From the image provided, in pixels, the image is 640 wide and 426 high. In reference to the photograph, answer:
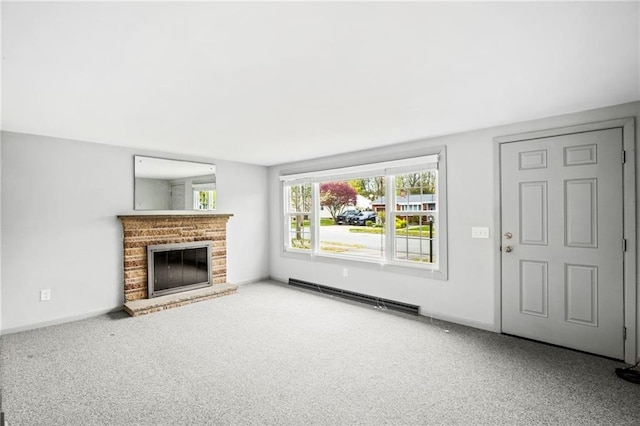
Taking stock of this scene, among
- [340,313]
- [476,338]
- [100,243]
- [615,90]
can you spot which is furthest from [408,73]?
[100,243]

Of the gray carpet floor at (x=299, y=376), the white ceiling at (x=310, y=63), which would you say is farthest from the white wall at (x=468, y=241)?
the white ceiling at (x=310, y=63)

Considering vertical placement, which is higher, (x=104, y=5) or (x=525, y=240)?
(x=104, y=5)

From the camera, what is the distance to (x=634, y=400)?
7.59 ft

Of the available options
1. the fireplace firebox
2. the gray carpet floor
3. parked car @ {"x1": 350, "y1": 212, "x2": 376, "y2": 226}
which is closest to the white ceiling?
parked car @ {"x1": 350, "y1": 212, "x2": 376, "y2": 226}

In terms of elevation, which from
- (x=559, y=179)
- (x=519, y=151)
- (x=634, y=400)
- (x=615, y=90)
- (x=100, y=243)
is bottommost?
(x=634, y=400)

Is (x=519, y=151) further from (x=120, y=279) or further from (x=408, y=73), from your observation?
(x=120, y=279)

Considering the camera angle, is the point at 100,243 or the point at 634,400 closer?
the point at 634,400

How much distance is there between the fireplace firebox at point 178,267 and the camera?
4672 mm

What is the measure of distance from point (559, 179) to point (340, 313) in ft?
9.35

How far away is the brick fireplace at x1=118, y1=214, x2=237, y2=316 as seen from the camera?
4438mm

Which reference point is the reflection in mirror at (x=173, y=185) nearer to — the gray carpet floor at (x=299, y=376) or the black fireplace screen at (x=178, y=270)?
the black fireplace screen at (x=178, y=270)

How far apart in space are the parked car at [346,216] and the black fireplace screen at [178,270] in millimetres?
2220

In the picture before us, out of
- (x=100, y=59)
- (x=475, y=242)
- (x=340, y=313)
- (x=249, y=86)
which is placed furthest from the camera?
(x=340, y=313)

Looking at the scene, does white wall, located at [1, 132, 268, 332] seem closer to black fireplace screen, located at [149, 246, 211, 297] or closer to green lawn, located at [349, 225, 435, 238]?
black fireplace screen, located at [149, 246, 211, 297]
